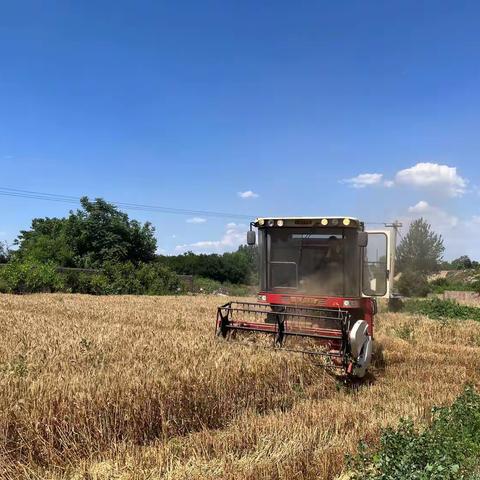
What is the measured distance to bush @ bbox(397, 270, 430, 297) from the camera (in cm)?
4091

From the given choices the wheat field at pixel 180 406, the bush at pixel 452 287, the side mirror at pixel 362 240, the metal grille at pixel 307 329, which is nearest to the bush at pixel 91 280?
the wheat field at pixel 180 406

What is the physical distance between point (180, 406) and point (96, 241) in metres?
34.5

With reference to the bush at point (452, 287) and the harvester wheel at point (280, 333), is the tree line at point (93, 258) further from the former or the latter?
the bush at point (452, 287)

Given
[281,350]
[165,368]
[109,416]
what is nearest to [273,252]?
[281,350]

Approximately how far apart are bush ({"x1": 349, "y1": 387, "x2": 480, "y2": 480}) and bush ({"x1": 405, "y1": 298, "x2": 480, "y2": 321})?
45.3 ft

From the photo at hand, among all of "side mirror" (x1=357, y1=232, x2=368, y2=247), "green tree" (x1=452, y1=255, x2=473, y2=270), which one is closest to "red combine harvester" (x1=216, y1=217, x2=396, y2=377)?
"side mirror" (x1=357, y1=232, x2=368, y2=247)

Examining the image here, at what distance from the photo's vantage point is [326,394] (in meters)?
6.93

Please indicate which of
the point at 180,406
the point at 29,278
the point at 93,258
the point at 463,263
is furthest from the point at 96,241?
the point at 463,263

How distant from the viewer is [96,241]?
125 feet

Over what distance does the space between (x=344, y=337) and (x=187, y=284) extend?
2836 cm

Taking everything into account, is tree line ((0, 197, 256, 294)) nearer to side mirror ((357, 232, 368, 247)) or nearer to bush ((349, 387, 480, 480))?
side mirror ((357, 232, 368, 247))

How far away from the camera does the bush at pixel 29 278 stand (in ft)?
74.5

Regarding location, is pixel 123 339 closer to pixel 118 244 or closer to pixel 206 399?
pixel 206 399

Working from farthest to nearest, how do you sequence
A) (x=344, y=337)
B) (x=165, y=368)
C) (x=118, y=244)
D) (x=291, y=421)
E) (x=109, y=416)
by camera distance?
(x=118, y=244) < (x=344, y=337) < (x=165, y=368) < (x=291, y=421) < (x=109, y=416)
